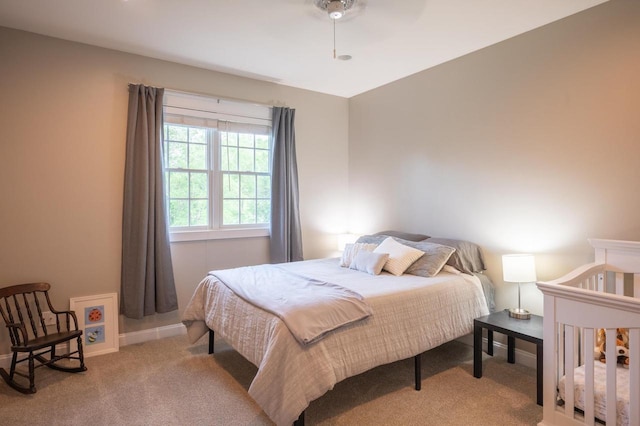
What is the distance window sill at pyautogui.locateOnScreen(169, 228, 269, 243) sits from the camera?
3574mm

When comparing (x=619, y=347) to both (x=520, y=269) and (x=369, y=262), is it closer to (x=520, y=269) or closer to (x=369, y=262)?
(x=520, y=269)

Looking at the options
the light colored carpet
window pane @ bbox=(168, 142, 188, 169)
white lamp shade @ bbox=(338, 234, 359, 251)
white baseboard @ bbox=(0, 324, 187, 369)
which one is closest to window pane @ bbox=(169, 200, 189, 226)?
window pane @ bbox=(168, 142, 188, 169)

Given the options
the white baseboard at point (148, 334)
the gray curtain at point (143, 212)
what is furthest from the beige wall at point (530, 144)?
the white baseboard at point (148, 334)

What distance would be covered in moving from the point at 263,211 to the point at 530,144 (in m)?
2.74

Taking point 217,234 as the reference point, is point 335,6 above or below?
above

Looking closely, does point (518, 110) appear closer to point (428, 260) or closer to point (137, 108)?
point (428, 260)

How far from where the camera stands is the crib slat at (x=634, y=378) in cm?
162

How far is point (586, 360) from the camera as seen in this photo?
1.79 m

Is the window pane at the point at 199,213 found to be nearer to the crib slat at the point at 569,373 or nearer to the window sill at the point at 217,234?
the window sill at the point at 217,234

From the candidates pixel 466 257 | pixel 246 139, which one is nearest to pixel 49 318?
pixel 246 139

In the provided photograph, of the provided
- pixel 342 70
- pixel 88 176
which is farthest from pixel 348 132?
pixel 88 176

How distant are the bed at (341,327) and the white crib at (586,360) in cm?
76

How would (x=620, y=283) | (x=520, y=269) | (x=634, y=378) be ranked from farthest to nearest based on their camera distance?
(x=520, y=269), (x=620, y=283), (x=634, y=378)

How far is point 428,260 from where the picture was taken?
3.04m
